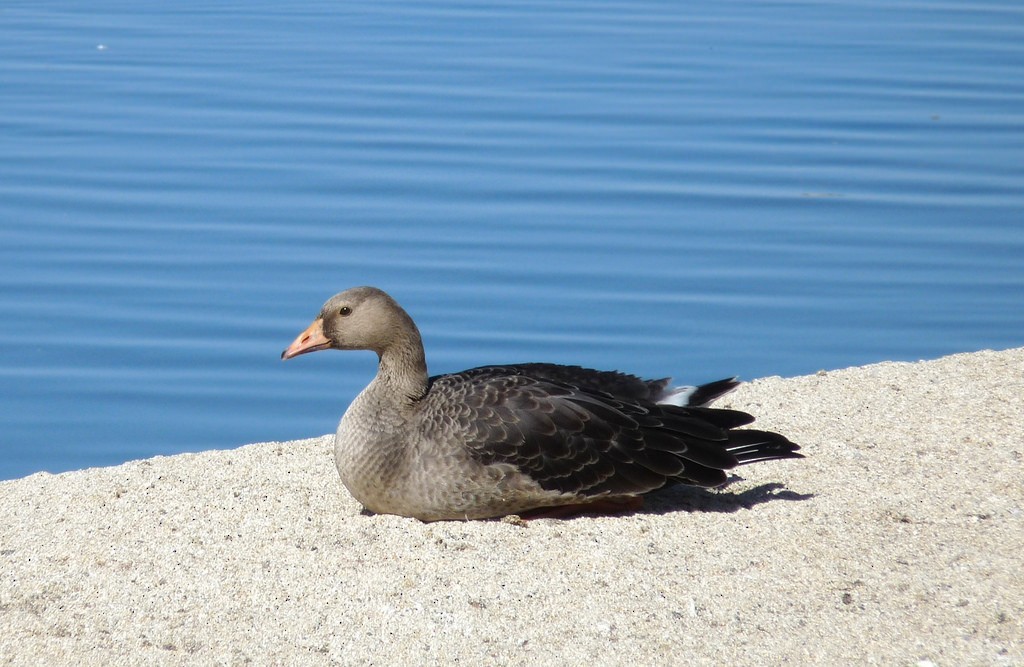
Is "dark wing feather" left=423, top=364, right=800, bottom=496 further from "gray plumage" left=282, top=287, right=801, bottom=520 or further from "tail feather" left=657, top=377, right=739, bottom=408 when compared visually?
"tail feather" left=657, top=377, right=739, bottom=408

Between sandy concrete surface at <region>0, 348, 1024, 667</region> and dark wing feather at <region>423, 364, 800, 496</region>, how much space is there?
21 centimetres

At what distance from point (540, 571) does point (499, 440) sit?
33.9 inches

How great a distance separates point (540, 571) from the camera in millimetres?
5773

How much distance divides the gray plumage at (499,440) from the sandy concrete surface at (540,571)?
16 centimetres

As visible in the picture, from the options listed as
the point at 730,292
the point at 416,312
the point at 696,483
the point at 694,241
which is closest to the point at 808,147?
the point at 694,241

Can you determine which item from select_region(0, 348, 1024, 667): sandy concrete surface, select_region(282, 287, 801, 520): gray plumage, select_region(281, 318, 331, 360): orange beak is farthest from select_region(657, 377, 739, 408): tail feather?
select_region(281, 318, 331, 360): orange beak

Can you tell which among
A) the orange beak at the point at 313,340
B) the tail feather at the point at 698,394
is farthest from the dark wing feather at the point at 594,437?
the orange beak at the point at 313,340

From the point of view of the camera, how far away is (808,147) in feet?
52.0

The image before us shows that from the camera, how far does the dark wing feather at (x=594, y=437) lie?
646cm

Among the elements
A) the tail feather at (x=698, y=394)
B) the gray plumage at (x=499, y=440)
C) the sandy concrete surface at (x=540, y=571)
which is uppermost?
the tail feather at (x=698, y=394)

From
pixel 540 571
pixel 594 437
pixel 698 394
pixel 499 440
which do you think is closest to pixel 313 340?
pixel 499 440

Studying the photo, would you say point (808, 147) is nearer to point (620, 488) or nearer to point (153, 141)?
point (153, 141)

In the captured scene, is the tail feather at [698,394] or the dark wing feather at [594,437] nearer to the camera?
the dark wing feather at [594,437]

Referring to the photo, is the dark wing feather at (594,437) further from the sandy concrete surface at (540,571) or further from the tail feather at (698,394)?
the tail feather at (698,394)
